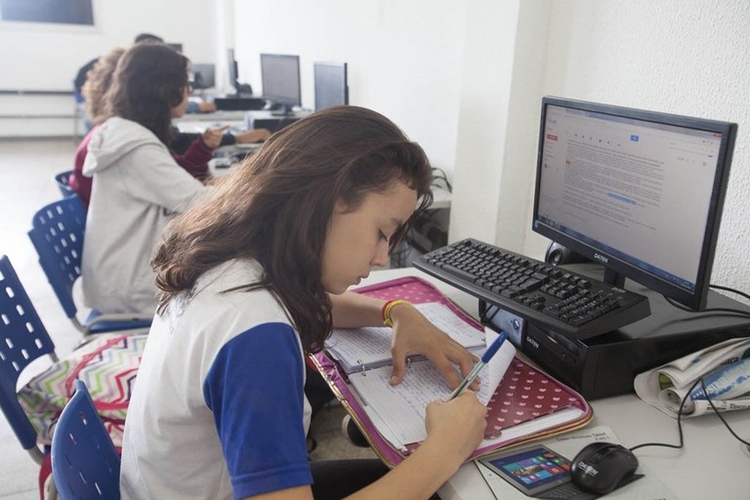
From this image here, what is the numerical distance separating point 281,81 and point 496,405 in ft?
10.2

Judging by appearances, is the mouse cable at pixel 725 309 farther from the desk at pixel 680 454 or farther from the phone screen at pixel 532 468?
the phone screen at pixel 532 468

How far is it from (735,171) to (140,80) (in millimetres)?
1663

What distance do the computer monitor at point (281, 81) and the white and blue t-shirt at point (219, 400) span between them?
9.44 ft

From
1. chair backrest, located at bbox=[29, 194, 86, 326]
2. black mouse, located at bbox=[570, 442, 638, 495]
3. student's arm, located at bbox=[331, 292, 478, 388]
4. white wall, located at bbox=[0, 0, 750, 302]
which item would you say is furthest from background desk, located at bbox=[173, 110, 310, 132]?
black mouse, located at bbox=[570, 442, 638, 495]

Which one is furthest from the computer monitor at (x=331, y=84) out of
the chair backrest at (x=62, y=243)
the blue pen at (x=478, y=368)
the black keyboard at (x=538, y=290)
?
the blue pen at (x=478, y=368)

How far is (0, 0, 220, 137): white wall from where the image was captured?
6.22 meters

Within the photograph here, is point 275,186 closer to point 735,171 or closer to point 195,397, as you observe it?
point 195,397

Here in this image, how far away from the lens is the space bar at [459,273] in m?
1.07

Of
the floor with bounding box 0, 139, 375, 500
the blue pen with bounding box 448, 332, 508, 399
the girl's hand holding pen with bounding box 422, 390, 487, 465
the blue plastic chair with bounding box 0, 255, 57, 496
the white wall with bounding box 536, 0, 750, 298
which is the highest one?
the white wall with bounding box 536, 0, 750, 298

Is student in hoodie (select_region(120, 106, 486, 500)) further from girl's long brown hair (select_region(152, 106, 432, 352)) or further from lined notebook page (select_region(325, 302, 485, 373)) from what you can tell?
lined notebook page (select_region(325, 302, 485, 373))

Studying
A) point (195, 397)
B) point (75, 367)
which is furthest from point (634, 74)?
point (75, 367)

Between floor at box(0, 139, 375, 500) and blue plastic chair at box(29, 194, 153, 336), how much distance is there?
20.3 inches

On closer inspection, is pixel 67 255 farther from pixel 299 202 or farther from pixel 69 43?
pixel 69 43

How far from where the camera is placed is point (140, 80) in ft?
6.19
